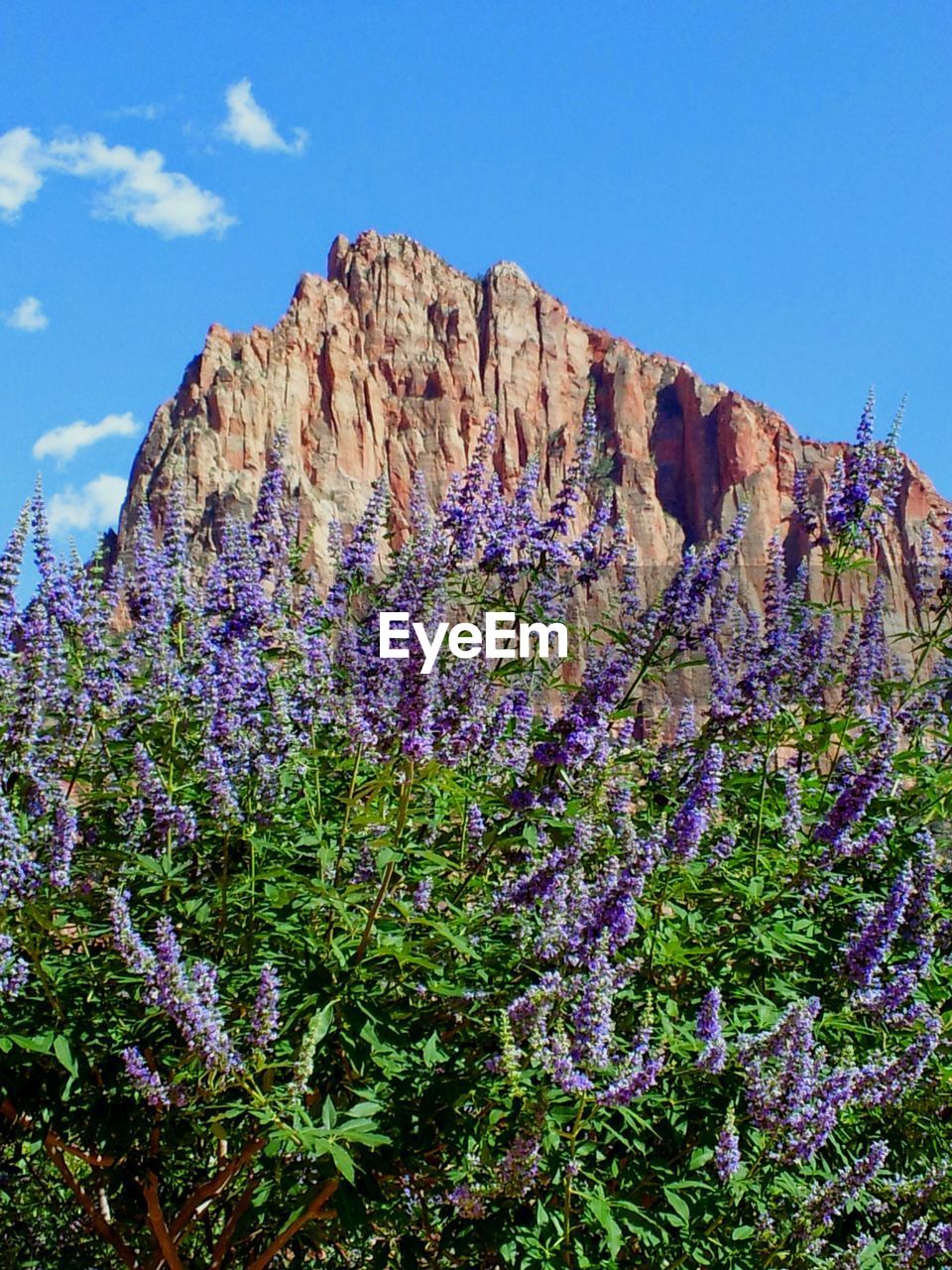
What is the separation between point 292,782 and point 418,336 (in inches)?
5393

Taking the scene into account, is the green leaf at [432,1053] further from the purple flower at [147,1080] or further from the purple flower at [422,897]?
the purple flower at [147,1080]

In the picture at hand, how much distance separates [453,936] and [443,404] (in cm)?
13239

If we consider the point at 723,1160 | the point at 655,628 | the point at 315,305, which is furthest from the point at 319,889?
the point at 315,305

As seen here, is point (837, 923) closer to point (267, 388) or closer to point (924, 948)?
point (924, 948)

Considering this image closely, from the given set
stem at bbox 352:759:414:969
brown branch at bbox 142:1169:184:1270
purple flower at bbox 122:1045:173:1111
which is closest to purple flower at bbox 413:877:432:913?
stem at bbox 352:759:414:969

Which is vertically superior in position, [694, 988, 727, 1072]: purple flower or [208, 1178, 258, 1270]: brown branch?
[694, 988, 727, 1072]: purple flower

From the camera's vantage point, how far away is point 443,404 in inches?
5290

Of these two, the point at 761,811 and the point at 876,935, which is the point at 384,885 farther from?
the point at 761,811

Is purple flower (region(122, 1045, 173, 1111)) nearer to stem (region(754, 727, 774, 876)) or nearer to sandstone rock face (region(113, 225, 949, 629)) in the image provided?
stem (region(754, 727, 774, 876))

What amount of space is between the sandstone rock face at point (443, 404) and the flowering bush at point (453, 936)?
360 feet

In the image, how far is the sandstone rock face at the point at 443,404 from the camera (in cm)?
12338

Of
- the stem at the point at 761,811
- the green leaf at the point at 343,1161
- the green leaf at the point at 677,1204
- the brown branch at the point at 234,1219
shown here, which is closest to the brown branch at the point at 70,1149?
the brown branch at the point at 234,1219

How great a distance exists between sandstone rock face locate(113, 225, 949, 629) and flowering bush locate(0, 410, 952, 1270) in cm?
10978

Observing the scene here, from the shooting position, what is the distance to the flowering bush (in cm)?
437
